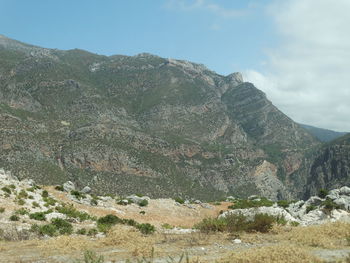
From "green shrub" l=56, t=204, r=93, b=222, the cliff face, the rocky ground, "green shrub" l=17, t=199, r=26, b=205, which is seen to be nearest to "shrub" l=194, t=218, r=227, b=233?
the rocky ground

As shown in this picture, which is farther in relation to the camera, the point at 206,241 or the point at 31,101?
the point at 31,101

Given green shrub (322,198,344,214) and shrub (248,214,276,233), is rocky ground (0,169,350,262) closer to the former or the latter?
shrub (248,214,276,233)

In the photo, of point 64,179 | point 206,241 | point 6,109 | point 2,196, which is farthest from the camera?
point 6,109

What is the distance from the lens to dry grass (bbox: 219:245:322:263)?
34.8ft

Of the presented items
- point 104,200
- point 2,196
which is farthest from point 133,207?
point 2,196

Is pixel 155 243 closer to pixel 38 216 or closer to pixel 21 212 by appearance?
pixel 38 216

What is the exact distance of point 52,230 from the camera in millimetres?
20328

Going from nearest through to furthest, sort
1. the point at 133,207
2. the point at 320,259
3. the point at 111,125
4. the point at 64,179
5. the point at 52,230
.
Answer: the point at 320,259
the point at 52,230
the point at 133,207
the point at 64,179
the point at 111,125

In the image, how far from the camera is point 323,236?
14.4 meters

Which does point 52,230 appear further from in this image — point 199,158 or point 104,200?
point 199,158

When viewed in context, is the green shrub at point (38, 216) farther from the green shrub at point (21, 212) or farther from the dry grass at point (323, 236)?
the dry grass at point (323, 236)

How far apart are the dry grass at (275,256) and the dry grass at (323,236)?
2.86m

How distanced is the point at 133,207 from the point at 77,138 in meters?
109

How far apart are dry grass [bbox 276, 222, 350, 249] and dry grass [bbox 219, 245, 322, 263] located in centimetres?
286
